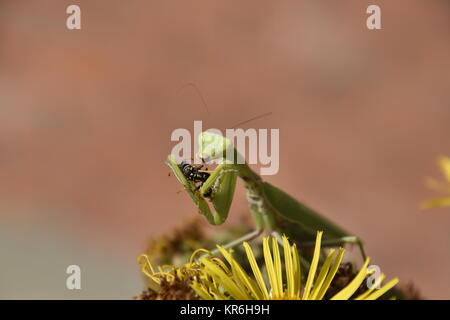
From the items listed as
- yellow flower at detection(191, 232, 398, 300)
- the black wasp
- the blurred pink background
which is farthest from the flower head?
the blurred pink background

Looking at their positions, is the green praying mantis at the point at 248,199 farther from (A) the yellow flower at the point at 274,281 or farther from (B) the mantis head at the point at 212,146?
(A) the yellow flower at the point at 274,281

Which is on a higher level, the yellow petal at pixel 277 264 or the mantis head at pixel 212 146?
the mantis head at pixel 212 146

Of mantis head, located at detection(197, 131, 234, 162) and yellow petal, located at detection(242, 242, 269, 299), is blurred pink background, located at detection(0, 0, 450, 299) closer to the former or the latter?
mantis head, located at detection(197, 131, 234, 162)

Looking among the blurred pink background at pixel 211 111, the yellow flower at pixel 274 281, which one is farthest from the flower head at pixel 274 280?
the blurred pink background at pixel 211 111

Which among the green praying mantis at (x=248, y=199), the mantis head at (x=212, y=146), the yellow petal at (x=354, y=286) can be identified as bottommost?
the yellow petal at (x=354, y=286)

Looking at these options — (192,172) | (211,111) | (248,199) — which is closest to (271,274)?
(192,172)
